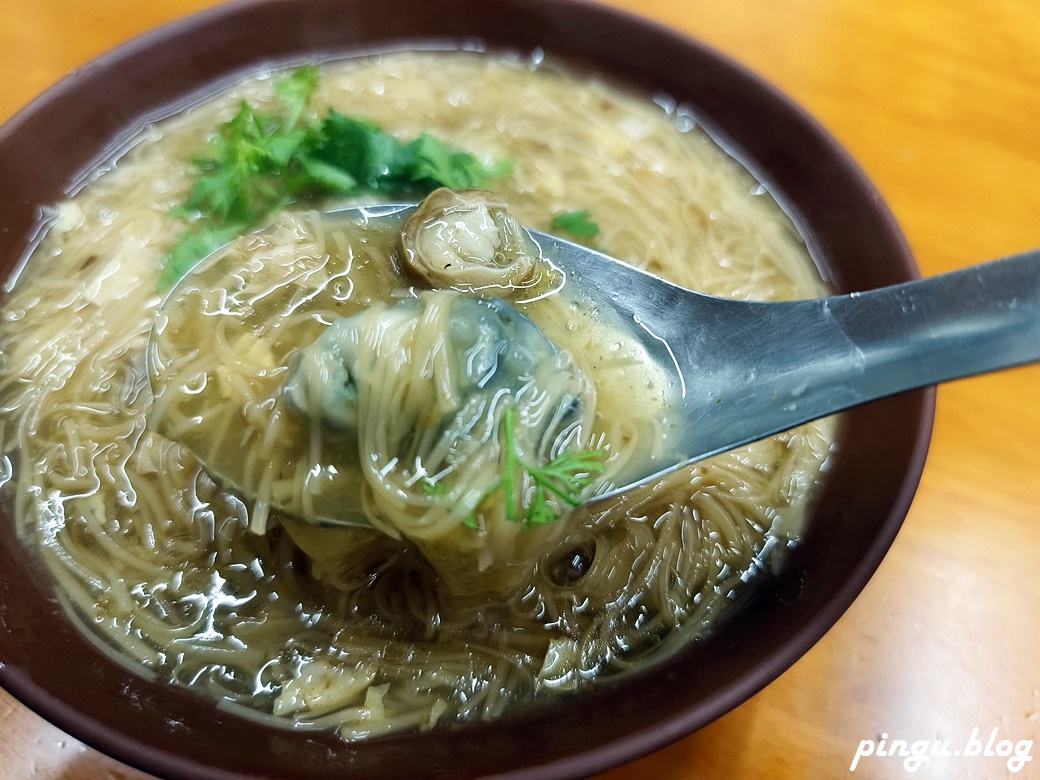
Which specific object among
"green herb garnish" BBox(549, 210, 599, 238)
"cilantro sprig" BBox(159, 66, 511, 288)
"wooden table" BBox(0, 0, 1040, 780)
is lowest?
"wooden table" BBox(0, 0, 1040, 780)

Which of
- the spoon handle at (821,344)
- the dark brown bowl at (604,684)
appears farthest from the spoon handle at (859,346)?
the dark brown bowl at (604,684)

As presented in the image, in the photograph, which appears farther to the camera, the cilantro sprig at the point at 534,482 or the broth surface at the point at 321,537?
the broth surface at the point at 321,537

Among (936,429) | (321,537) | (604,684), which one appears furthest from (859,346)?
(321,537)

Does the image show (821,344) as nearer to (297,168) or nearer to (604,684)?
(604,684)

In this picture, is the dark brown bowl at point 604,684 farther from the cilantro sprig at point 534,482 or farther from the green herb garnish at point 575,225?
the green herb garnish at point 575,225

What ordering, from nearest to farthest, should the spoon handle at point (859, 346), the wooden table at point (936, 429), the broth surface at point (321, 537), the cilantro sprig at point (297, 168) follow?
the spoon handle at point (859, 346) < the broth surface at point (321, 537) < the wooden table at point (936, 429) < the cilantro sprig at point (297, 168)

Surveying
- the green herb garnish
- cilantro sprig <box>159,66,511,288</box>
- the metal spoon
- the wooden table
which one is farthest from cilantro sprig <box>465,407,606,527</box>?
cilantro sprig <box>159,66,511,288</box>

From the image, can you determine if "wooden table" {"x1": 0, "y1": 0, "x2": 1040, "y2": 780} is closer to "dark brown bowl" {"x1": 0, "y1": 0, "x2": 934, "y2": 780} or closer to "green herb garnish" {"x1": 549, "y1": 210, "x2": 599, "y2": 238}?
"dark brown bowl" {"x1": 0, "y1": 0, "x2": 934, "y2": 780}
